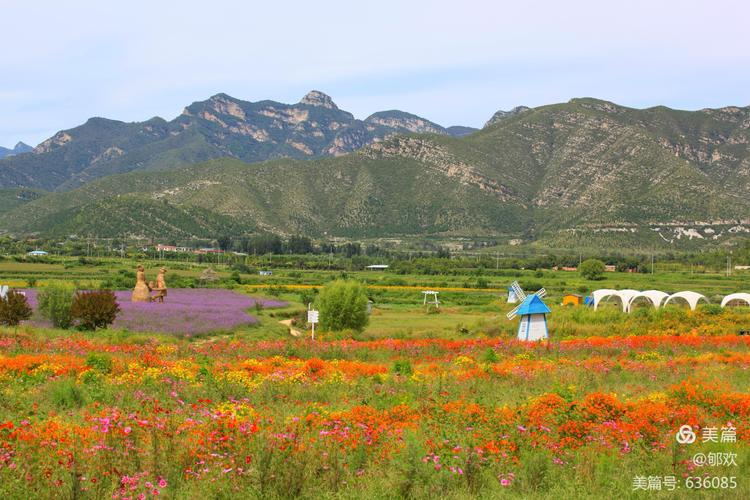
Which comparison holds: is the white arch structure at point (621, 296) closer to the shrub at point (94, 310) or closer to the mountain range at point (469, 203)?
the shrub at point (94, 310)

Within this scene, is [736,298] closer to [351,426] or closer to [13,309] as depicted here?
[13,309]

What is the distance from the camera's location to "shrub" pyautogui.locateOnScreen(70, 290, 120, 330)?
31.7 meters

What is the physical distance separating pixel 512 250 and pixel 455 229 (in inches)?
1149

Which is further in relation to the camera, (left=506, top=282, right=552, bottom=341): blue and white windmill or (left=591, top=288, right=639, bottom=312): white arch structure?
(left=591, top=288, right=639, bottom=312): white arch structure

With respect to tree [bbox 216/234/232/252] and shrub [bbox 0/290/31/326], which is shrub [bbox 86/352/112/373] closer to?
shrub [bbox 0/290/31/326]

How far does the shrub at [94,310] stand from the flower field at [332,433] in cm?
1611

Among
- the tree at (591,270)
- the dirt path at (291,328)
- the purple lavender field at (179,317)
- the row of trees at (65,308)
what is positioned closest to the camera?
the row of trees at (65,308)

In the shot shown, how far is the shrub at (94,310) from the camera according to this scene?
1247 inches

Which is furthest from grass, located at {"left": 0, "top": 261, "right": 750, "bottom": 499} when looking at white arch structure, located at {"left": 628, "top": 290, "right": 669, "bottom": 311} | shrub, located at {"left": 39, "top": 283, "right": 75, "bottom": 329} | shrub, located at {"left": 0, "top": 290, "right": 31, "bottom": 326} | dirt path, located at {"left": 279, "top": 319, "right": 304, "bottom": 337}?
white arch structure, located at {"left": 628, "top": 290, "right": 669, "bottom": 311}

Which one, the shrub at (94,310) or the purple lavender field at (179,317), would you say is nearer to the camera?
the shrub at (94,310)

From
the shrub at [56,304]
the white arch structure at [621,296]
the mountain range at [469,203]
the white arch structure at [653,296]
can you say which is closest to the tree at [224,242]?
the mountain range at [469,203]

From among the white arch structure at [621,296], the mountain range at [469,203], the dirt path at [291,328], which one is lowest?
the dirt path at [291,328]

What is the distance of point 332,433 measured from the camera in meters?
9.07

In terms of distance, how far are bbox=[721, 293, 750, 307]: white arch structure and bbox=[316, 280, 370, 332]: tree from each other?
27.6 meters
